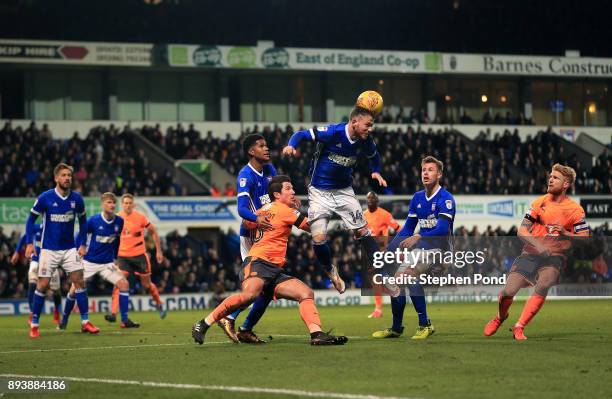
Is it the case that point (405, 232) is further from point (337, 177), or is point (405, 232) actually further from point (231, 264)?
point (231, 264)

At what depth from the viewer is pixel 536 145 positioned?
165 feet

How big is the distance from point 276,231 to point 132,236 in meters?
10.1

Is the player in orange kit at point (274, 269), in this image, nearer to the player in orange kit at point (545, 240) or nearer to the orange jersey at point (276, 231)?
the orange jersey at point (276, 231)

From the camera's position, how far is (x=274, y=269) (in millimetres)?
12953

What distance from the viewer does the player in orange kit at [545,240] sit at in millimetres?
13664

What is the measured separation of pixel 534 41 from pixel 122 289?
1684 inches

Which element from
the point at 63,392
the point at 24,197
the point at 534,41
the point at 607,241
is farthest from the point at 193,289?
the point at 534,41

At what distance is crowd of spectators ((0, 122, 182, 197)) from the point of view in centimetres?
3666

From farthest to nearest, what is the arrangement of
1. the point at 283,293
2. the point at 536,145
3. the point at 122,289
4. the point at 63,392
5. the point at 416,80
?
the point at 416,80 → the point at 536,145 → the point at 122,289 → the point at 283,293 → the point at 63,392

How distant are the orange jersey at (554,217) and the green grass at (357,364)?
1.43m

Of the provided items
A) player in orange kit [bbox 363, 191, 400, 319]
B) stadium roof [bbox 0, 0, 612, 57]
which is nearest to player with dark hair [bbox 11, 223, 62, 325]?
player in orange kit [bbox 363, 191, 400, 319]

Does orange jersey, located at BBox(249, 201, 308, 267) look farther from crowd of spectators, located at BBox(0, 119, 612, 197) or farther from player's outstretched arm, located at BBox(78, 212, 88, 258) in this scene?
crowd of spectators, located at BBox(0, 119, 612, 197)

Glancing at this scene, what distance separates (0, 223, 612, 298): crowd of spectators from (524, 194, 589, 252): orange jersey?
53.8 feet

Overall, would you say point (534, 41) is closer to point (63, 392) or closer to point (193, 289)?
point (193, 289)
